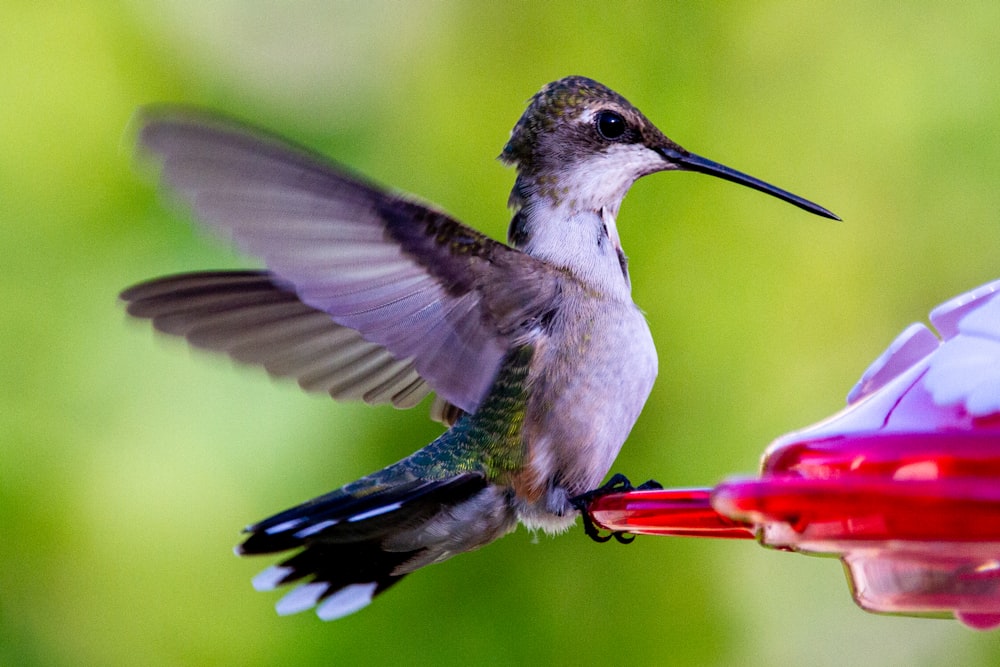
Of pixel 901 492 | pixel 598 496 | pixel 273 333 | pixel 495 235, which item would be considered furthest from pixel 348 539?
pixel 495 235

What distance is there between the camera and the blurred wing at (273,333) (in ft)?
10.3

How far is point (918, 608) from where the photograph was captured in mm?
2443

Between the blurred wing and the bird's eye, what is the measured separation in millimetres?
900

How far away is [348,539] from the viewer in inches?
132

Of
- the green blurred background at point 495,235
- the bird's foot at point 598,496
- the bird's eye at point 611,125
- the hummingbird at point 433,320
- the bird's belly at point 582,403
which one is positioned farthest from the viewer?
the green blurred background at point 495,235

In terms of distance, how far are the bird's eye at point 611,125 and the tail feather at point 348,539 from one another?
1.07m

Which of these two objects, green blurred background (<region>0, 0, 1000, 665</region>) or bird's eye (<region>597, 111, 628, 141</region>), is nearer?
bird's eye (<region>597, 111, 628, 141</region>)

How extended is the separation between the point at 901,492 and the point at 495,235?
10.9 feet

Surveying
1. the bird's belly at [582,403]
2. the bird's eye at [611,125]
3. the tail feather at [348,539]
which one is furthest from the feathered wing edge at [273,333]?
the bird's eye at [611,125]

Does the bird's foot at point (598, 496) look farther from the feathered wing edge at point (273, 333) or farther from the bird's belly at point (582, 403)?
the feathered wing edge at point (273, 333)

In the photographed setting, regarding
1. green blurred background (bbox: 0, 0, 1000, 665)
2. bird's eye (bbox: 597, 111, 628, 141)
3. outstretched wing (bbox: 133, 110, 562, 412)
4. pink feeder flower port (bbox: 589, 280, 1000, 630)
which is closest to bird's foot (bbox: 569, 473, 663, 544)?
pink feeder flower port (bbox: 589, 280, 1000, 630)

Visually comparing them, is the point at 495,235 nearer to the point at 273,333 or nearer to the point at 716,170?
the point at 716,170

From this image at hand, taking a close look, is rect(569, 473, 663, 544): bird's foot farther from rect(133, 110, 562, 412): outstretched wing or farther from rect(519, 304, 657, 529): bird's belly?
rect(133, 110, 562, 412): outstretched wing

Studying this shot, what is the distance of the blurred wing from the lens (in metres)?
3.13
